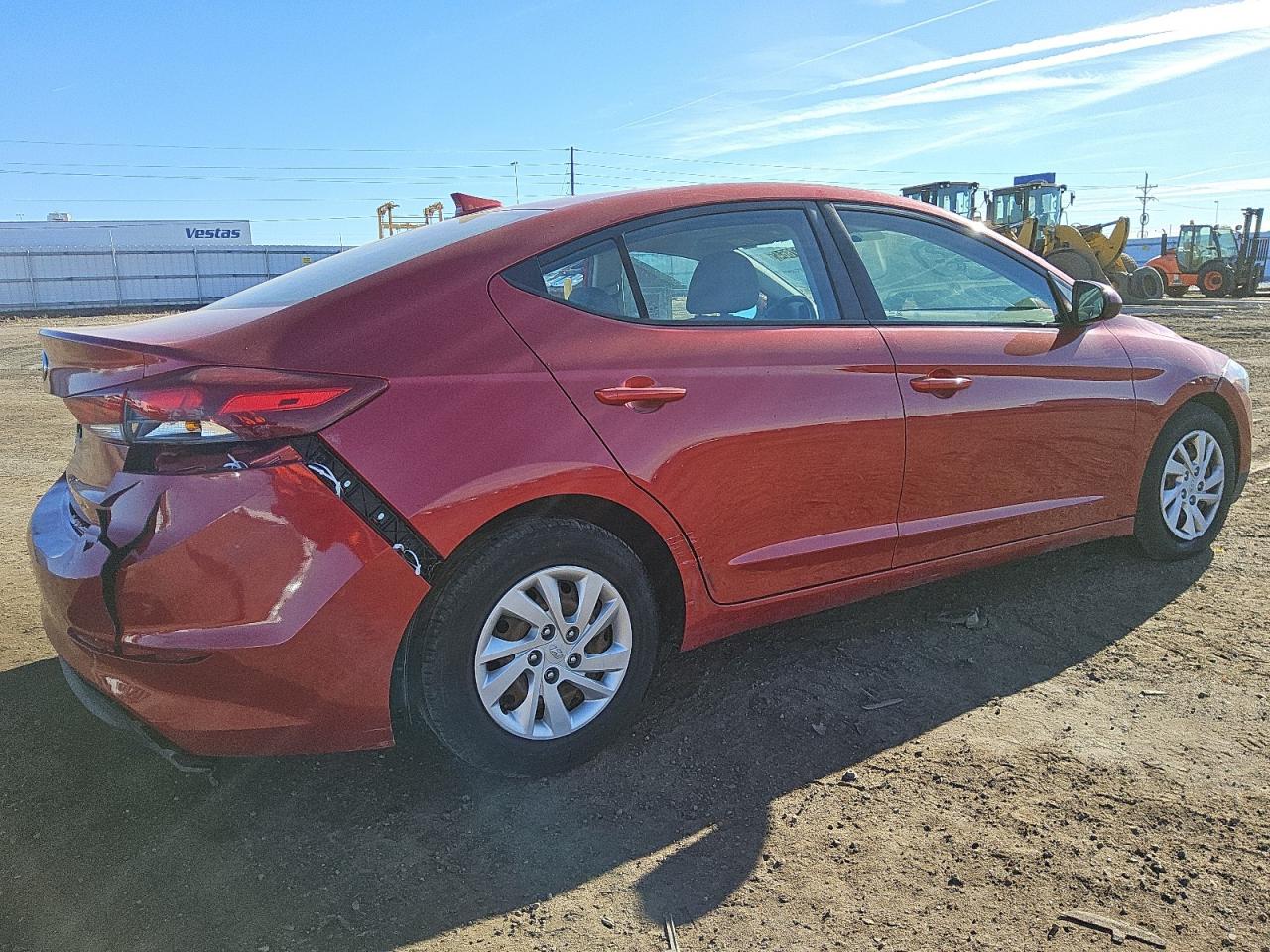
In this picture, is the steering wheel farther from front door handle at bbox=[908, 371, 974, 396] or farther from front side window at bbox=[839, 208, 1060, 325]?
front door handle at bbox=[908, 371, 974, 396]

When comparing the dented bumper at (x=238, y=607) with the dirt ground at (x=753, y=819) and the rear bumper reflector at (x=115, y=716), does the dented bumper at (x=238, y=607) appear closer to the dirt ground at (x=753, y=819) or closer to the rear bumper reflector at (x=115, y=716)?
the rear bumper reflector at (x=115, y=716)

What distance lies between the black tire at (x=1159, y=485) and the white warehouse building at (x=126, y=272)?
110 ft

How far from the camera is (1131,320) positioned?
408 cm

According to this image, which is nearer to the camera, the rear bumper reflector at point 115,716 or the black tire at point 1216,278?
the rear bumper reflector at point 115,716

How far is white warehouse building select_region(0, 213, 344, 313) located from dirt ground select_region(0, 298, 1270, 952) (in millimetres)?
34011

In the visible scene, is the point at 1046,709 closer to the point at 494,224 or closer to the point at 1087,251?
the point at 494,224

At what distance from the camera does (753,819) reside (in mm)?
2473

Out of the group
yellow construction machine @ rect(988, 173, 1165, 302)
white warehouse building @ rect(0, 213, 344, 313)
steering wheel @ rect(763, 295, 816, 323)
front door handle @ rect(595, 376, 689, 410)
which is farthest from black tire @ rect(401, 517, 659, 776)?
white warehouse building @ rect(0, 213, 344, 313)

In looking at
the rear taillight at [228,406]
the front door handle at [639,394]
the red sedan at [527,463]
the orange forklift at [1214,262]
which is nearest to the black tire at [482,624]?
the red sedan at [527,463]

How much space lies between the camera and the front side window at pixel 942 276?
3.30 meters

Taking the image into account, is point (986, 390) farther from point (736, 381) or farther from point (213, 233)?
point (213, 233)

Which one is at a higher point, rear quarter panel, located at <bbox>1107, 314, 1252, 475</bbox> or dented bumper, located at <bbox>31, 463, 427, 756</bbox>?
rear quarter panel, located at <bbox>1107, 314, 1252, 475</bbox>

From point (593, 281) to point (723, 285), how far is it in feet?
1.67

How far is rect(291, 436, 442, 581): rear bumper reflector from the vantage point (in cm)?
222
